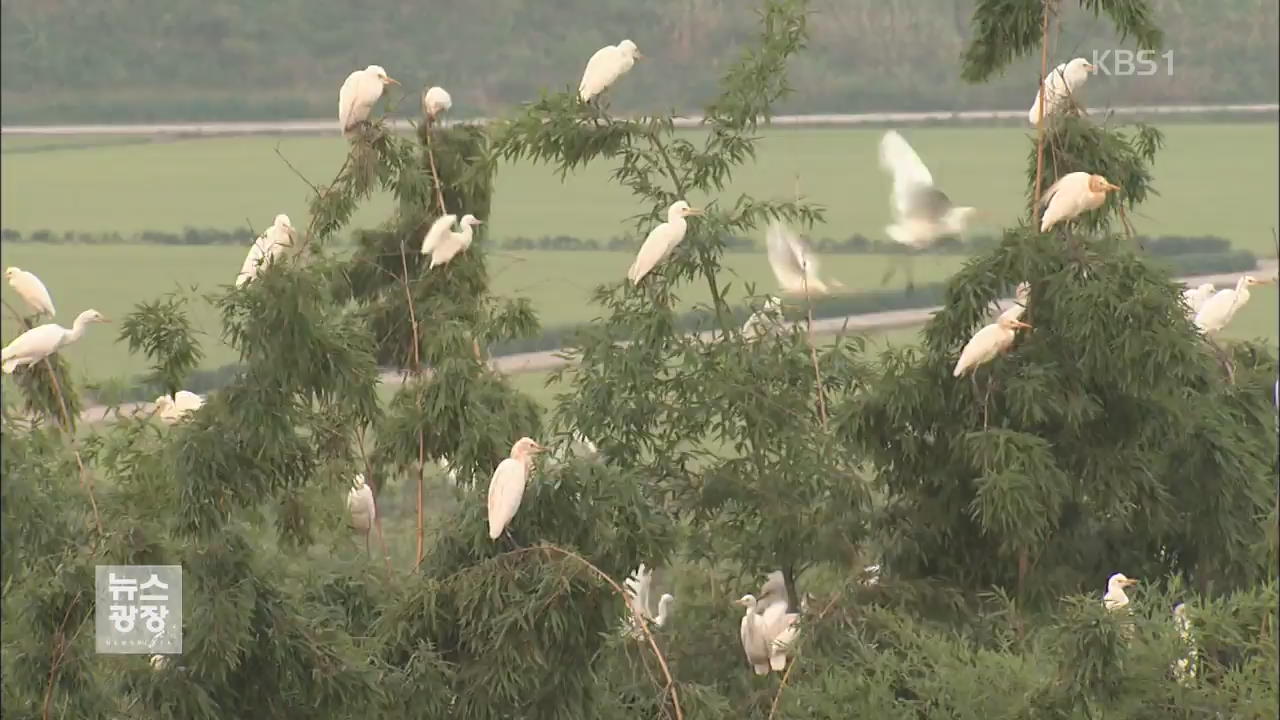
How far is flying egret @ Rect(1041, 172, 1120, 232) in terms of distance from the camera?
423 cm

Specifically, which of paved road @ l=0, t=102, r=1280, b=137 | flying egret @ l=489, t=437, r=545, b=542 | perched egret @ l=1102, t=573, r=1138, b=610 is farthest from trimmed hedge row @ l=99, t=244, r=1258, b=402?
paved road @ l=0, t=102, r=1280, b=137

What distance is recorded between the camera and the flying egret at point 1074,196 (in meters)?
4.23

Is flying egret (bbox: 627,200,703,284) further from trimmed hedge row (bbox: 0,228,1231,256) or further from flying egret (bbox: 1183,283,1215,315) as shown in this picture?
trimmed hedge row (bbox: 0,228,1231,256)

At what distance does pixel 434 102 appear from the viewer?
5164 mm

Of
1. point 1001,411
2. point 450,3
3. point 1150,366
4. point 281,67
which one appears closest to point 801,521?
point 1001,411

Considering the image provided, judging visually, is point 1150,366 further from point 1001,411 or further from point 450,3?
point 450,3

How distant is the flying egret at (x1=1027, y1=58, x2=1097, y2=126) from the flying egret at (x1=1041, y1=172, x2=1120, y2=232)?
23.6 inches

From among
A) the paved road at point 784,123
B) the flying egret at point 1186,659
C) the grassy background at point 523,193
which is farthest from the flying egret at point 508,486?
the paved road at point 784,123

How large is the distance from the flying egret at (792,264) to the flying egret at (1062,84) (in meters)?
0.73

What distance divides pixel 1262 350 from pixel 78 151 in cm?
1595

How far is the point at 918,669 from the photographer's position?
12.9 ft

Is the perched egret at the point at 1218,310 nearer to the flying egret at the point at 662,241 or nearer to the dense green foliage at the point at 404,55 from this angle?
the flying egret at the point at 662,241

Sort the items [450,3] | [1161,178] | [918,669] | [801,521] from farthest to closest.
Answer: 1. [1161,178]
2. [450,3]
3. [801,521]
4. [918,669]
